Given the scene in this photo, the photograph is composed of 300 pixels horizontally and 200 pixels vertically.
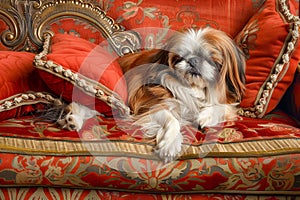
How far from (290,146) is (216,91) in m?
0.42

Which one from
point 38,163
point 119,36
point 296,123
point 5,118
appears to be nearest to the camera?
point 38,163

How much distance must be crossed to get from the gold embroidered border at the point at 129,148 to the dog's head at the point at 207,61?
346 mm

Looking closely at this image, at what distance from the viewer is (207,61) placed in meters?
1.81

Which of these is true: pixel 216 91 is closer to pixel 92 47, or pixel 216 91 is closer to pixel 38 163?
pixel 92 47

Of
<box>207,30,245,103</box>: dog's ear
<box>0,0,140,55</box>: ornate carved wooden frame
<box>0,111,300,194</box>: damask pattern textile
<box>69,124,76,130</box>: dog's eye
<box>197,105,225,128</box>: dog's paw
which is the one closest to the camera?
<box>0,111,300,194</box>: damask pattern textile

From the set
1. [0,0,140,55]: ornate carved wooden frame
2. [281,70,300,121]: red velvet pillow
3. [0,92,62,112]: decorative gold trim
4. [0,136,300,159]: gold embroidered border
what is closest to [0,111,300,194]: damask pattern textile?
[0,136,300,159]: gold embroidered border

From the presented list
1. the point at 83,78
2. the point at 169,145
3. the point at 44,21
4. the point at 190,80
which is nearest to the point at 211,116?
the point at 190,80

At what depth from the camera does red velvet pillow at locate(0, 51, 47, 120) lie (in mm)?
1687

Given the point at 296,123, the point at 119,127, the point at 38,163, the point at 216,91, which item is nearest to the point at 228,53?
the point at 216,91

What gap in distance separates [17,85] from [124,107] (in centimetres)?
42

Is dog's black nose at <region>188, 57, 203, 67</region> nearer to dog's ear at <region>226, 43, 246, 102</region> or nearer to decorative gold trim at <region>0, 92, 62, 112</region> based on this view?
dog's ear at <region>226, 43, 246, 102</region>

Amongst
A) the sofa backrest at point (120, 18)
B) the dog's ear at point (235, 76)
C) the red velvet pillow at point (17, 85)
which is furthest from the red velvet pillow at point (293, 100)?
the red velvet pillow at point (17, 85)

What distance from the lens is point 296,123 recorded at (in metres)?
1.84

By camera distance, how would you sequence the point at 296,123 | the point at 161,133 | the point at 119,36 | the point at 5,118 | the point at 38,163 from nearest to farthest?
the point at 38,163 → the point at 161,133 → the point at 5,118 → the point at 296,123 → the point at 119,36
